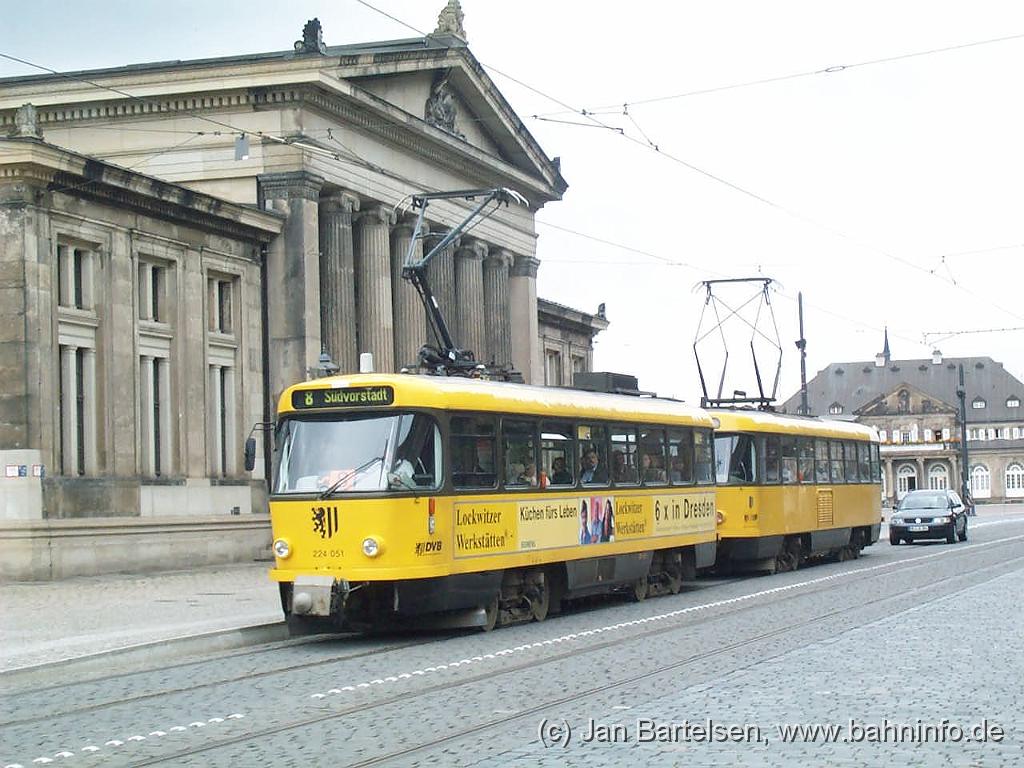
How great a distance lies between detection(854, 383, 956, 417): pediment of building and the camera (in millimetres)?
151250

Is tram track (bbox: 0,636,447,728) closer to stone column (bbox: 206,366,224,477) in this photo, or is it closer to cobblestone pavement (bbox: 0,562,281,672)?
cobblestone pavement (bbox: 0,562,281,672)

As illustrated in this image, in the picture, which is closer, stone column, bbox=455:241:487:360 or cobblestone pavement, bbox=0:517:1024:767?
cobblestone pavement, bbox=0:517:1024:767

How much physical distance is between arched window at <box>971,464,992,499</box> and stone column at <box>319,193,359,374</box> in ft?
377

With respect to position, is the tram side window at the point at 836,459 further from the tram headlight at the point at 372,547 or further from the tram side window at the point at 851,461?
the tram headlight at the point at 372,547

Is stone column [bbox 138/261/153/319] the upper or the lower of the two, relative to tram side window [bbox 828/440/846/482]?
upper

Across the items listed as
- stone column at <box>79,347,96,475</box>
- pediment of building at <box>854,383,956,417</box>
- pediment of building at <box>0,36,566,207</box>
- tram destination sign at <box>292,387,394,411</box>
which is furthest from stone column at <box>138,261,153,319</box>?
pediment of building at <box>854,383,956,417</box>

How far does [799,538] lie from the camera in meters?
31.6

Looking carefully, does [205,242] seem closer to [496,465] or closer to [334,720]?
[496,465]

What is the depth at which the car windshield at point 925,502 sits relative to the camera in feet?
150

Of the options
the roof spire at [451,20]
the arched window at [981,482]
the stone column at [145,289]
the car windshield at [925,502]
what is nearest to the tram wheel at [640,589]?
the stone column at [145,289]

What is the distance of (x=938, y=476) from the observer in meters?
144

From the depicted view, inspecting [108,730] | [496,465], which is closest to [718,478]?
[496,465]

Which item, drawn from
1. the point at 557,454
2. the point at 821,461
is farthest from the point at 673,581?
the point at 821,461

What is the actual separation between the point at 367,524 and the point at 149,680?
3.59 metres
